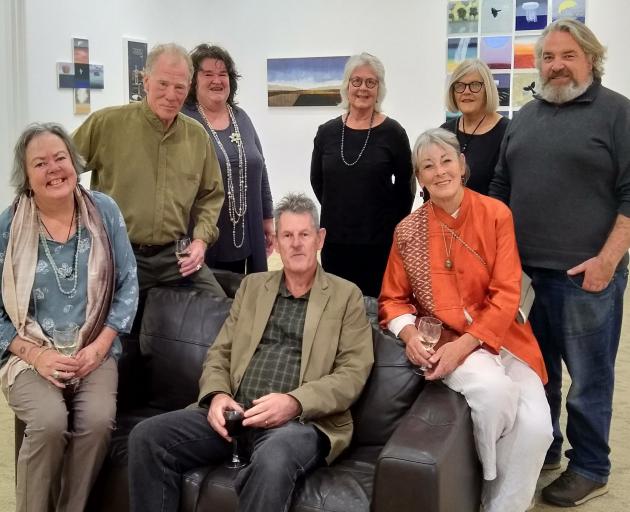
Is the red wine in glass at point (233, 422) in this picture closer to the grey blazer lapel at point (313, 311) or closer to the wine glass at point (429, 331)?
the grey blazer lapel at point (313, 311)

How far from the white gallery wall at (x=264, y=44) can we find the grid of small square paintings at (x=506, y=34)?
15 centimetres

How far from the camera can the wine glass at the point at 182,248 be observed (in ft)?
10.4

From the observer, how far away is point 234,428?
2.37 metres

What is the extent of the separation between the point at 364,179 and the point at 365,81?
47 centimetres

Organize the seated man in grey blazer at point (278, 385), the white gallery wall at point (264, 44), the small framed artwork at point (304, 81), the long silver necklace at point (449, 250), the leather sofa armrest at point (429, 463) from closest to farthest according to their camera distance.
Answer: the leather sofa armrest at point (429, 463) → the seated man in grey blazer at point (278, 385) → the long silver necklace at point (449, 250) → the white gallery wall at point (264, 44) → the small framed artwork at point (304, 81)

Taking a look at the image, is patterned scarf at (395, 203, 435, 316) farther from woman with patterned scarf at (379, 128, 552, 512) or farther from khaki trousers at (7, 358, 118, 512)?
khaki trousers at (7, 358, 118, 512)

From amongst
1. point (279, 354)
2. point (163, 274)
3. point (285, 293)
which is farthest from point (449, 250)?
point (163, 274)

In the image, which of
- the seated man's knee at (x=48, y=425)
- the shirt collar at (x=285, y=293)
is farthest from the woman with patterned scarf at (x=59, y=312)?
the shirt collar at (x=285, y=293)

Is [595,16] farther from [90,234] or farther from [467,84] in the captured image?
[90,234]

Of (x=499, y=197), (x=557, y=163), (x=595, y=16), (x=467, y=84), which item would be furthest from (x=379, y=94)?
(x=595, y=16)

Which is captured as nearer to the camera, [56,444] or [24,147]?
[56,444]

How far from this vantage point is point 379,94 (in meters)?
3.75

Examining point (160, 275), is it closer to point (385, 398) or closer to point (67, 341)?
point (67, 341)

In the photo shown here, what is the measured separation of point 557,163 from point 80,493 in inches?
79.7
